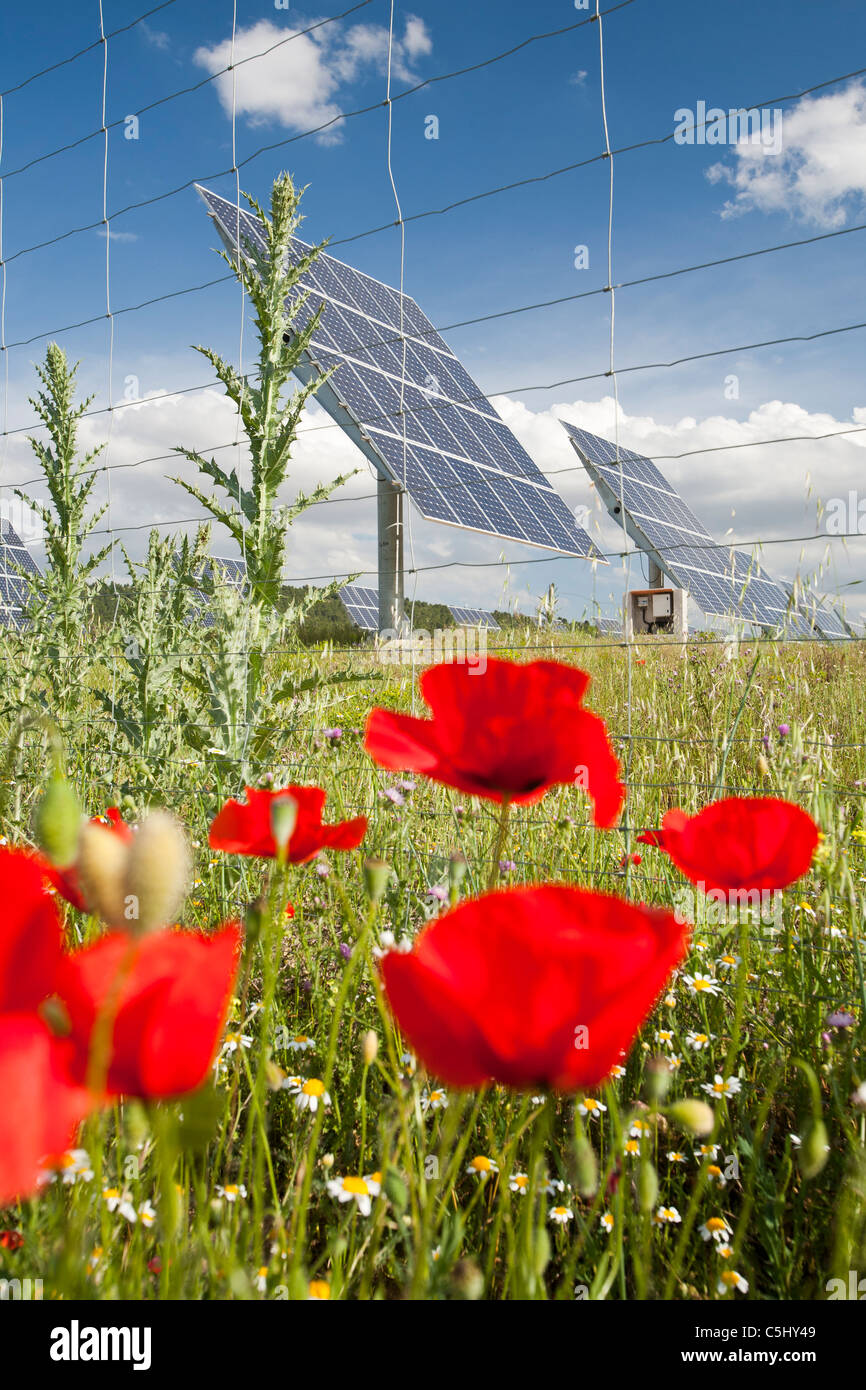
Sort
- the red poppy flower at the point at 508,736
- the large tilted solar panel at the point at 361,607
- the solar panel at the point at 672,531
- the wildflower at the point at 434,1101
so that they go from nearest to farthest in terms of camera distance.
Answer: the red poppy flower at the point at 508,736, the wildflower at the point at 434,1101, the solar panel at the point at 672,531, the large tilted solar panel at the point at 361,607

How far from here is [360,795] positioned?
2547 mm

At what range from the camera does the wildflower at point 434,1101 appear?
101 cm

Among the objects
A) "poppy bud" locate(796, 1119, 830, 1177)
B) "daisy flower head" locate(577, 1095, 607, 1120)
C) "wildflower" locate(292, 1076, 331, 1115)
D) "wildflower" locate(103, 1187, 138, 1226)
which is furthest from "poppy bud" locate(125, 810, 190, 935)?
"daisy flower head" locate(577, 1095, 607, 1120)

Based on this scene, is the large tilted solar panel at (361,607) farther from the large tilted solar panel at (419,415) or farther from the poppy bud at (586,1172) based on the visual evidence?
the poppy bud at (586,1172)

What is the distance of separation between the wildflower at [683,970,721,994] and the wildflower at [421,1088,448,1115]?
0.47 m

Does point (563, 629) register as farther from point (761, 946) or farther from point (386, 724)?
point (386, 724)

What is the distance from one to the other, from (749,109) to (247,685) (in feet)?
6.08

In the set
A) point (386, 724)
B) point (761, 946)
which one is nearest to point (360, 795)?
point (761, 946)

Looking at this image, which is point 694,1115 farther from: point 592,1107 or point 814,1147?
point 592,1107

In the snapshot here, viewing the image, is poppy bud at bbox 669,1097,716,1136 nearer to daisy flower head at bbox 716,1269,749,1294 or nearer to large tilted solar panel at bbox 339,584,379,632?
daisy flower head at bbox 716,1269,749,1294

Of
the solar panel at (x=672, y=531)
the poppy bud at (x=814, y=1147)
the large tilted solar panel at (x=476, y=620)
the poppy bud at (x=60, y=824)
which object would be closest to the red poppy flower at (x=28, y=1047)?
the poppy bud at (x=60, y=824)


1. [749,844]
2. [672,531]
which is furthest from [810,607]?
[672,531]

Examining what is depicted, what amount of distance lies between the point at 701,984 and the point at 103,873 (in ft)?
3.92

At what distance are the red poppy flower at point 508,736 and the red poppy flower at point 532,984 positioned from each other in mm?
180
